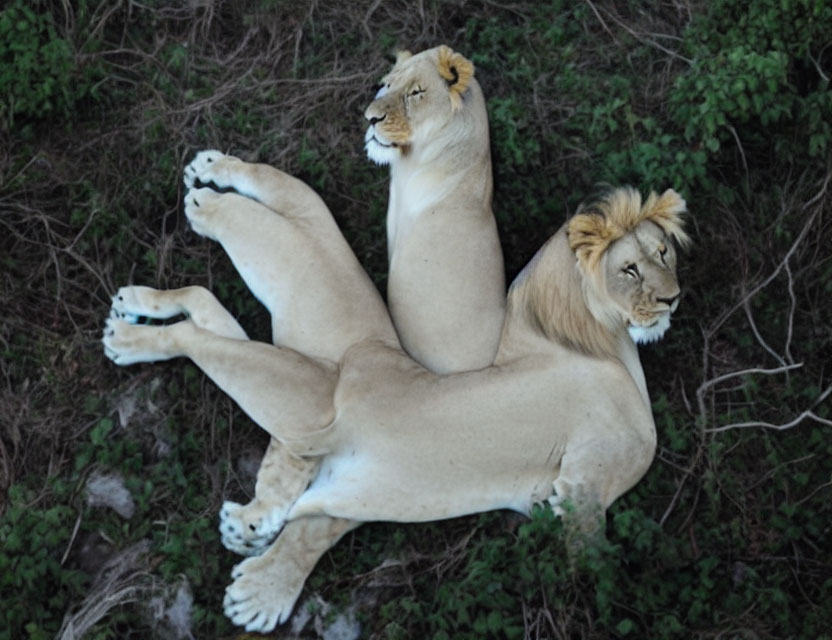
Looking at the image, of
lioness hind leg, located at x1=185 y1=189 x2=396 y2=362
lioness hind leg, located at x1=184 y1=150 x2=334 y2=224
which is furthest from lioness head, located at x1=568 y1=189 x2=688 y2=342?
lioness hind leg, located at x1=184 y1=150 x2=334 y2=224

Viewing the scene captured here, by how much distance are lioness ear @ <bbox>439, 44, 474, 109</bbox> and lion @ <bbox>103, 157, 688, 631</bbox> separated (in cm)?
70

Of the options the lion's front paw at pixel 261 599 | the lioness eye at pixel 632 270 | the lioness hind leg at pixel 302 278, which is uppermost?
the lioness eye at pixel 632 270

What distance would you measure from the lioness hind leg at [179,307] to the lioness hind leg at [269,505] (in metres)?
0.57

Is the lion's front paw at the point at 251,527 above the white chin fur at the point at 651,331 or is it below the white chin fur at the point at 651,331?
below

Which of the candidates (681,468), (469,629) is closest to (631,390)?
(681,468)

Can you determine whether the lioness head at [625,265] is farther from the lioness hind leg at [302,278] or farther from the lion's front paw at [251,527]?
the lion's front paw at [251,527]

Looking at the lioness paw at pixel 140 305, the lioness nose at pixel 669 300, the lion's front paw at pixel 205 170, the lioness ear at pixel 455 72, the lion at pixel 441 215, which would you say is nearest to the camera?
the lioness nose at pixel 669 300

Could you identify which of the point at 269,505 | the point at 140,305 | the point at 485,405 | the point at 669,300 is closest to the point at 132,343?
the point at 140,305

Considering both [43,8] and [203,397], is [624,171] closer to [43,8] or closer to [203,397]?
[203,397]

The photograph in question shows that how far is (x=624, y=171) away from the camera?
5.52 meters

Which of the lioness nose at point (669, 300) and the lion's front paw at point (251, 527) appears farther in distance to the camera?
the lion's front paw at point (251, 527)

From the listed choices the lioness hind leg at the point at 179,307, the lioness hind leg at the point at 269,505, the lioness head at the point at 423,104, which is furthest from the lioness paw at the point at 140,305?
the lioness head at the point at 423,104

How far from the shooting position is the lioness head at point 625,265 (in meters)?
4.70

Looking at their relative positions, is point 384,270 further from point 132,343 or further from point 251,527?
point 251,527
